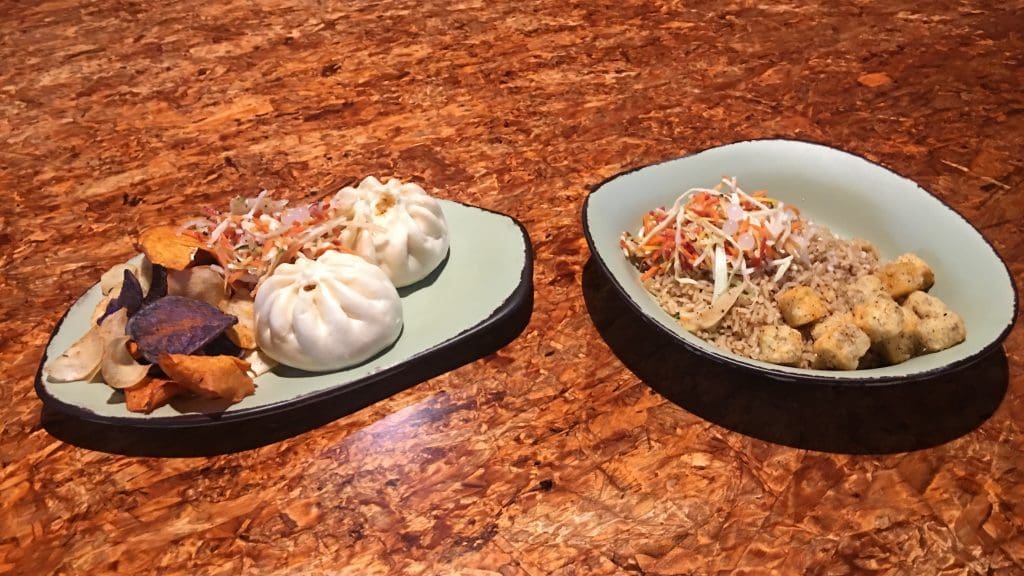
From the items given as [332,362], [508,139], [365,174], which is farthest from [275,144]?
[332,362]

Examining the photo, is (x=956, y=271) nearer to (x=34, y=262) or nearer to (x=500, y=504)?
(x=500, y=504)

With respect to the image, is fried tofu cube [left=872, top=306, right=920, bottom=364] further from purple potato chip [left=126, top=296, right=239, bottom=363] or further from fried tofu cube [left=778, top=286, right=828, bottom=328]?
purple potato chip [left=126, top=296, right=239, bottom=363]

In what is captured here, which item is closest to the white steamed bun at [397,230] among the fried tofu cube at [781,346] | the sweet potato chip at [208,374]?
the sweet potato chip at [208,374]

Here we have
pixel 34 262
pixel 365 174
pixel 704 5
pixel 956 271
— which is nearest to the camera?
pixel 956 271

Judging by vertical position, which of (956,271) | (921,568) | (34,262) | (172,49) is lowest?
(921,568)

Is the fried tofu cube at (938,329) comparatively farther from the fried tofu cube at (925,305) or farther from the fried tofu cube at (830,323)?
the fried tofu cube at (830,323)

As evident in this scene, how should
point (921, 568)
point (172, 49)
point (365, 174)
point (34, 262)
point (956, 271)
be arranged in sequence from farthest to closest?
point (172, 49)
point (365, 174)
point (34, 262)
point (956, 271)
point (921, 568)

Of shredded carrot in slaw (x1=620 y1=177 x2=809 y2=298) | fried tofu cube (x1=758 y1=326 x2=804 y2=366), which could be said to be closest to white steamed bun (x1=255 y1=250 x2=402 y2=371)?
shredded carrot in slaw (x1=620 y1=177 x2=809 y2=298)

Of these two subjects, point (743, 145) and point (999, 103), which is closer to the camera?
point (743, 145)
